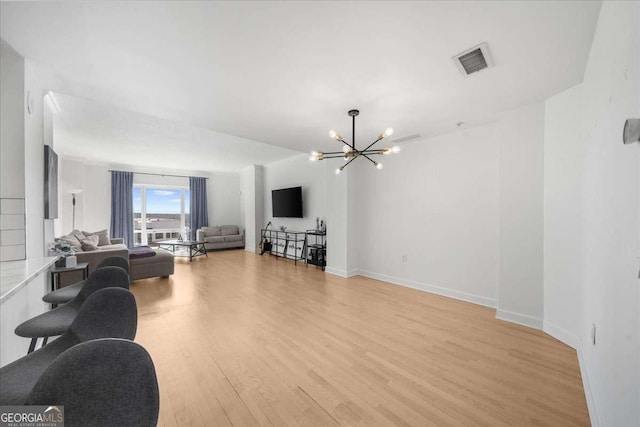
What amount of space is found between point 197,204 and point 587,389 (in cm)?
938

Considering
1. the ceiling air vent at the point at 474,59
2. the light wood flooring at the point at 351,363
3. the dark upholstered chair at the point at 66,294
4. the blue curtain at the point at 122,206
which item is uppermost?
the ceiling air vent at the point at 474,59

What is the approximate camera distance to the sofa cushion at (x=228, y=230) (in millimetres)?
8422

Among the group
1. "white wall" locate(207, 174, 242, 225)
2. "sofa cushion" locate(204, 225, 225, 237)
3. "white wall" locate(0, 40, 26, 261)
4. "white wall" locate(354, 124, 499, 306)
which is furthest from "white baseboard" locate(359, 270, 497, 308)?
"white wall" locate(207, 174, 242, 225)

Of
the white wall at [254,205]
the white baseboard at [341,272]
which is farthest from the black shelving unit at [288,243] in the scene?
the white baseboard at [341,272]

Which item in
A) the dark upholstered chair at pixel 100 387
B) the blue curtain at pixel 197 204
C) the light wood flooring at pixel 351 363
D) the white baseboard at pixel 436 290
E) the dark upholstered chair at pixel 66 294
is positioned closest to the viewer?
the dark upholstered chair at pixel 100 387

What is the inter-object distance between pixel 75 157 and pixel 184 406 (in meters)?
7.84

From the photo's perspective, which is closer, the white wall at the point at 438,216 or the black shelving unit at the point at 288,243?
the white wall at the point at 438,216

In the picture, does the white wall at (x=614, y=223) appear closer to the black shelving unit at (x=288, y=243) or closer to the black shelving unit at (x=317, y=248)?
the black shelving unit at (x=317, y=248)

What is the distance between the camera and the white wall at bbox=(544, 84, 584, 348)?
245cm

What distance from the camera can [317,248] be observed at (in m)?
5.83

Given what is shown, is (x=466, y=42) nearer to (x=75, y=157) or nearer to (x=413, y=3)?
(x=413, y=3)

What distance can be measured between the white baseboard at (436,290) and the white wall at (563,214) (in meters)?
0.78

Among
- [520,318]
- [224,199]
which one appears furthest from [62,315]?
[224,199]

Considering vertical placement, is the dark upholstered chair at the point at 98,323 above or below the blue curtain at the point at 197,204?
below
